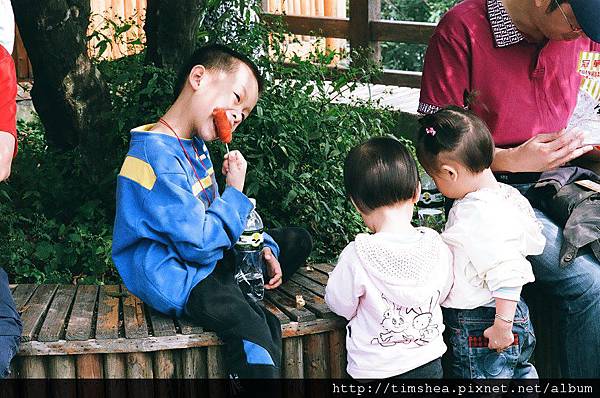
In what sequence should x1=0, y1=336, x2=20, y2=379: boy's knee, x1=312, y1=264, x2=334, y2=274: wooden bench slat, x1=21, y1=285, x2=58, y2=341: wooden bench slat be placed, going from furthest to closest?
x1=312, y1=264, x2=334, y2=274: wooden bench slat < x1=21, y1=285, x2=58, y2=341: wooden bench slat < x1=0, y1=336, x2=20, y2=379: boy's knee

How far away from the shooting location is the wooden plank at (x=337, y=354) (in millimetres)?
3562

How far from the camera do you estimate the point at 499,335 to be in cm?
331

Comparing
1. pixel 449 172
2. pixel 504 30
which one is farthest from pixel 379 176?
pixel 504 30

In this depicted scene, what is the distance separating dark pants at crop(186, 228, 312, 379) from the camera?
10.5 ft

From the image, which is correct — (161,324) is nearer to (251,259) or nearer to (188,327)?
(188,327)

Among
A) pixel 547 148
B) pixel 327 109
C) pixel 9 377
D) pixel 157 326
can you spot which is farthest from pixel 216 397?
pixel 327 109

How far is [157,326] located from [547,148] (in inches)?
61.5

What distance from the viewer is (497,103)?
3.88 meters

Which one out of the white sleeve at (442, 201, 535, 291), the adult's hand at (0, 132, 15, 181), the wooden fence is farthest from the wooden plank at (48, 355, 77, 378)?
the wooden fence

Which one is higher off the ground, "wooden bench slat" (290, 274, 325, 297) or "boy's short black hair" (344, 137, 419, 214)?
"boy's short black hair" (344, 137, 419, 214)

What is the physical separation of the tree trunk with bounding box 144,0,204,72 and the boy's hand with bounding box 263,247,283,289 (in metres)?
1.69

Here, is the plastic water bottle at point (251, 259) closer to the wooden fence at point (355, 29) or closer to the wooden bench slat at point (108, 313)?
the wooden bench slat at point (108, 313)

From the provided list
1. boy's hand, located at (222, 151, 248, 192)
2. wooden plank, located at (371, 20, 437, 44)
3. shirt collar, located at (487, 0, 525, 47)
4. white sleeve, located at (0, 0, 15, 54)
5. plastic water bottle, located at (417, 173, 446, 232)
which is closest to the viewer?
white sleeve, located at (0, 0, 15, 54)

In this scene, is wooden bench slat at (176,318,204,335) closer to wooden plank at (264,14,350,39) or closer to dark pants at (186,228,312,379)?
dark pants at (186,228,312,379)
